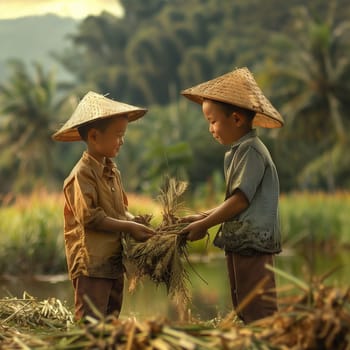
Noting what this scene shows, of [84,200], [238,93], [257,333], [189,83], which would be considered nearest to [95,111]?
[84,200]

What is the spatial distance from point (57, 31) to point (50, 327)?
16684 cm

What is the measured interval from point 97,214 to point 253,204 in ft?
2.02

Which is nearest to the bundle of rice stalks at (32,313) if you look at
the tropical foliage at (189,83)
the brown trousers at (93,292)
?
the brown trousers at (93,292)

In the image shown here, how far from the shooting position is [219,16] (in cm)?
5450

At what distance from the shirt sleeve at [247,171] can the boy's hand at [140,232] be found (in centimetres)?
36

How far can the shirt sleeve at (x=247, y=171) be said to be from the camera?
357 cm

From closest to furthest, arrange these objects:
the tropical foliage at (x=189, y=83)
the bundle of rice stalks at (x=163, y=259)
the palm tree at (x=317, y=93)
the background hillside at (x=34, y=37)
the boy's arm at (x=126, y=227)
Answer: the bundle of rice stalks at (x=163, y=259) → the boy's arm at (x=126, y=227) → the palm tree at (x=317, y=93) → the tropical foliage at (x=189, y=83) → the background hillside at (x=34, y=37)

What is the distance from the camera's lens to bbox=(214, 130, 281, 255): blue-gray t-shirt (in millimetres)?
3602

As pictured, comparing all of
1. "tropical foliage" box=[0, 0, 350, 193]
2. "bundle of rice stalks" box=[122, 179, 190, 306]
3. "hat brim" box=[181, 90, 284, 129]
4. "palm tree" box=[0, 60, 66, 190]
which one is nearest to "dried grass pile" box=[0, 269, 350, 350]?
"bundle of rice stalks" box=[122, 179, 190, 306]

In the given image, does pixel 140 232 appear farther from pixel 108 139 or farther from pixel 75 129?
pixel 75 129

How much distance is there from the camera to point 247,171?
3600 mm

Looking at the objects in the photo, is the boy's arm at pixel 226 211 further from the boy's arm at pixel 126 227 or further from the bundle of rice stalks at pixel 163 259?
the boy's arm at pixel 126 227

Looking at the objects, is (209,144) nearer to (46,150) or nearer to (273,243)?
(46,150)

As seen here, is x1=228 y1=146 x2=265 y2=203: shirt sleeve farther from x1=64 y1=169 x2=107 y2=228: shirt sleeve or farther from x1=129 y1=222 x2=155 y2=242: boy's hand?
x1=64 y1=169 x2=107 y2=228: shirt sleeve
